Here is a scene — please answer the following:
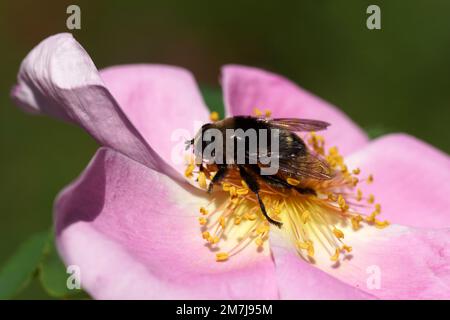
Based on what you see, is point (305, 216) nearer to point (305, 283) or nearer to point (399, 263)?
point (399, 263)

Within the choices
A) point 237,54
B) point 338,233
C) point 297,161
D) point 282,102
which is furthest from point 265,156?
point 237,54

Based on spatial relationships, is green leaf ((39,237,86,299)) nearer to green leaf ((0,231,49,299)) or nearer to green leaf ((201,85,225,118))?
green leaf ((0,231,49,299))

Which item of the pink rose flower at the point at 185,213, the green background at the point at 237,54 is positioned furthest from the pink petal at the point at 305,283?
the green background at the point at 237,54

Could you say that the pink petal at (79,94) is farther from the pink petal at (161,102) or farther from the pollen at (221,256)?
the pink petal at (161,102)

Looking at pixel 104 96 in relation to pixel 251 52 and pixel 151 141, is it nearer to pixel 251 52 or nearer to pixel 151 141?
pixel 151 141

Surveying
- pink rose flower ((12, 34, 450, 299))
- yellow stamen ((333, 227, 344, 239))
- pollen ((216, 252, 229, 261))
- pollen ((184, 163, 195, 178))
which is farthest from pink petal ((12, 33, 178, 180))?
yellow stamen ((333, 227, 344, 239))

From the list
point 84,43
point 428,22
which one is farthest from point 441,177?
point 84,43
